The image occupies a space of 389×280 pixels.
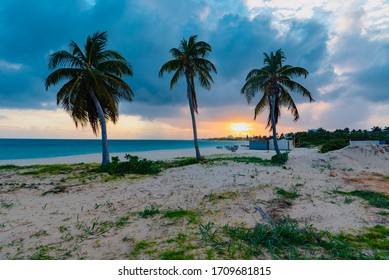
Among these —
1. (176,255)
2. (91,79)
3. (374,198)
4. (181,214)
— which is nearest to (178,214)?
(181,214)

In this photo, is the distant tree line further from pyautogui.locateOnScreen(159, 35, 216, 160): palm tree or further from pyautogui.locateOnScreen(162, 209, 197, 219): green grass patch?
pyautogui.locateOnScreen(162, 209, 197, 219): green grass patch

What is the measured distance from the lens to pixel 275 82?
15352 millimetres

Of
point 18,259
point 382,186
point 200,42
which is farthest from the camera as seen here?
point 200,42

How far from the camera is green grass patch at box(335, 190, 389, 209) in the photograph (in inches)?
197

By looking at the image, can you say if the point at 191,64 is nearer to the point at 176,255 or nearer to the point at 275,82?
the point at 275,82

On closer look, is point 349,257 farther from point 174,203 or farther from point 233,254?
point 174,203

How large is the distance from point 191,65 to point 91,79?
22.4 ft

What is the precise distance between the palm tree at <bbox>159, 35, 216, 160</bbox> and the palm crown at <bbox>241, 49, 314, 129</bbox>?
3.19m

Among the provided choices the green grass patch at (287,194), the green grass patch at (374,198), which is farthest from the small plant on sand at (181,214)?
the green grass patch at (374,198)

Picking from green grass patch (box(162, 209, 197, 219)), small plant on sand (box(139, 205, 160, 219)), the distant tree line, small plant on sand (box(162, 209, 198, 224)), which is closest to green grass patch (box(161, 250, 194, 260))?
small plant on sand (box(162, 209, 198, 224))

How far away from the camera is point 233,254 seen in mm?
2971

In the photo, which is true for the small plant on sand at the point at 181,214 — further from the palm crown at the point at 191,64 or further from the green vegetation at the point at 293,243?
the palm crown at the point at 191,64
